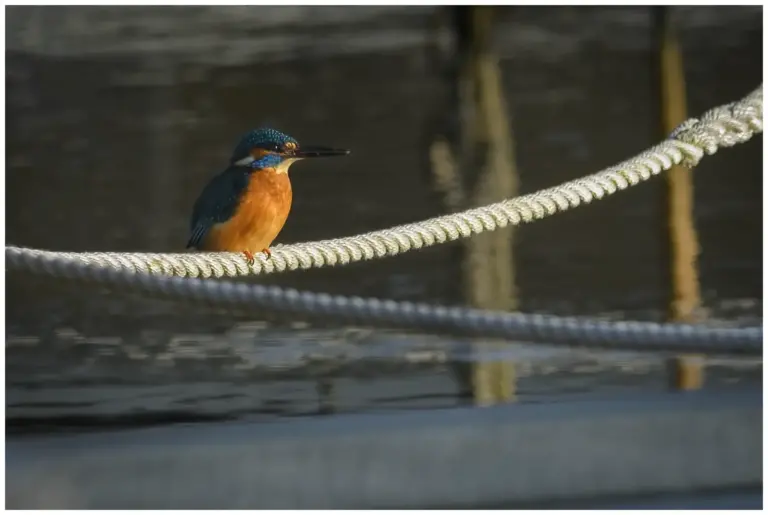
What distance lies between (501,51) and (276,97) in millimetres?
2308

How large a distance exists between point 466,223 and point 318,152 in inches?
17.3

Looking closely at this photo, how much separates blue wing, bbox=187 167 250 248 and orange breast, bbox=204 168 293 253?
2 cm

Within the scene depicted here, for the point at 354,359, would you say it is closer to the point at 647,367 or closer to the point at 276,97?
the point at 647,367

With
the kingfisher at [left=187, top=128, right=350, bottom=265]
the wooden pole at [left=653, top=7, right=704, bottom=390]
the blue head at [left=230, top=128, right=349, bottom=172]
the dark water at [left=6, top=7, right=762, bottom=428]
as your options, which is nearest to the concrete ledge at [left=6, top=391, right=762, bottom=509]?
the kingfisher at [left=187, top=128, right=350, bottom=265]

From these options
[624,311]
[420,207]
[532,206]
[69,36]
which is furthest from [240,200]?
[69,36]

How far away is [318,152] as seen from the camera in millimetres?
3146

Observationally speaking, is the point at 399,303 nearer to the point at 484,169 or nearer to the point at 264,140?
the point at 264,140

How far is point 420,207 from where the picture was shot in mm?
8117

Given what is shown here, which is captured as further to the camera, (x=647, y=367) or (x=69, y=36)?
(x=69, y=36)

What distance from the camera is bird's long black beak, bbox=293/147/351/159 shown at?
9.89 feet

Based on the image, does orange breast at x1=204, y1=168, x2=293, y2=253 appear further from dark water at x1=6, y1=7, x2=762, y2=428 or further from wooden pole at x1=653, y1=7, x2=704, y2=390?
wooden pole at x1=653, y1=7, x2=704, y2=390

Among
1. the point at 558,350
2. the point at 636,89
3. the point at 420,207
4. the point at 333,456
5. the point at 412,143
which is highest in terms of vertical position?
the point at 636,89

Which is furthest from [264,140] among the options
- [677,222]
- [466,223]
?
[677,222]

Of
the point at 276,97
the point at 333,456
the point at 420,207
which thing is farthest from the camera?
the point at 276,97
